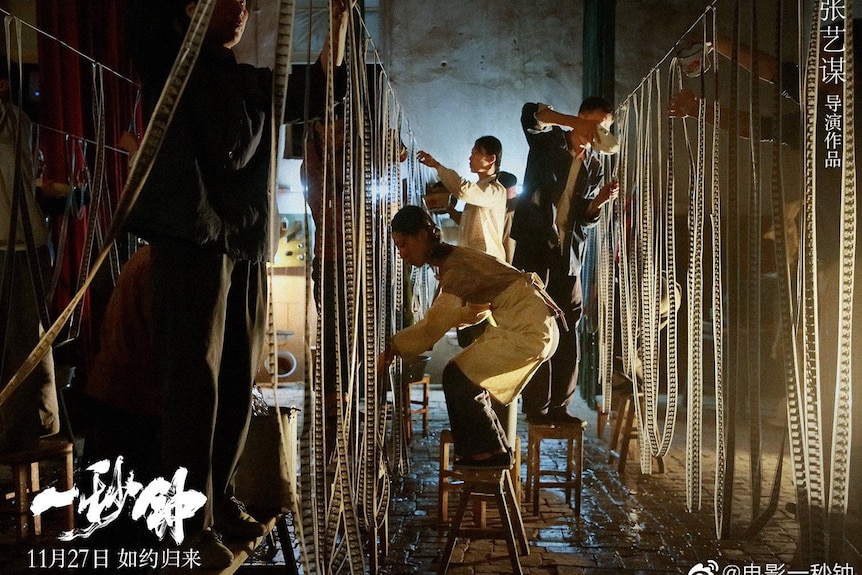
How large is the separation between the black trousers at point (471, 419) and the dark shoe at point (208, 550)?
134 centimetres

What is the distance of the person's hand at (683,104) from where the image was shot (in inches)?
135

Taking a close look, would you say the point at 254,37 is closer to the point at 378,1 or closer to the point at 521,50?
the point at 378,1

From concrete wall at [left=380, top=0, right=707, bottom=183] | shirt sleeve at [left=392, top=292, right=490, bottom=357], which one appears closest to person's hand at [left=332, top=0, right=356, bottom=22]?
shirt sleeve at [left=392, top=292, right=490, bottom=357]

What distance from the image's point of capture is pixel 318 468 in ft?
8.16

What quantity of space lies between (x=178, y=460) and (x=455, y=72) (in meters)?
7.06

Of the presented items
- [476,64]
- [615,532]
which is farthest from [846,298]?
[476,64]

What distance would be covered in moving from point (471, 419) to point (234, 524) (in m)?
1.21

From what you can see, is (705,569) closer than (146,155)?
No

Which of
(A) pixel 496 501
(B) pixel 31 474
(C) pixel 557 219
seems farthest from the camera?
(C) pixel 557 219

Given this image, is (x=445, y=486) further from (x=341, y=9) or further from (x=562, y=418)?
(x=341, y=9)

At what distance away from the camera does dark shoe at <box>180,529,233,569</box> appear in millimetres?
1778

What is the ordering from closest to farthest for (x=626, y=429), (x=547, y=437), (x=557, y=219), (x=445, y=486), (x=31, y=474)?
1. (x=31, y=474)
2. (x=445, y=486)
3. (x=547, y=437)
4. (x=557, y=219)
5. (x=626, y=429)

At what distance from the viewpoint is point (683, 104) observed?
3445mm

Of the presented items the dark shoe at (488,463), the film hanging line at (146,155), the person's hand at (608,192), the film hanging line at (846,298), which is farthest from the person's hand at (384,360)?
the person's hand at (608,192)
